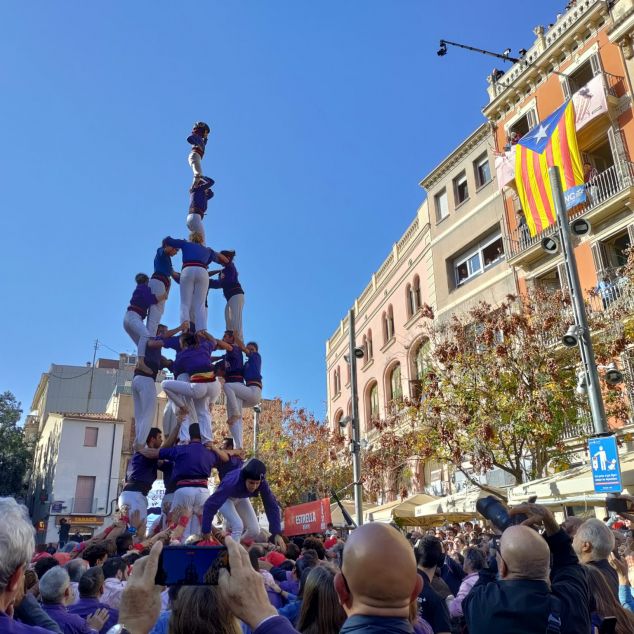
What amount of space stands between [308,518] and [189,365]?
4323 mm

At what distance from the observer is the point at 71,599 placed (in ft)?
16.0

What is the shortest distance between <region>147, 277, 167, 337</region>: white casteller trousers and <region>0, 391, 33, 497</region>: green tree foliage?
3282 cm

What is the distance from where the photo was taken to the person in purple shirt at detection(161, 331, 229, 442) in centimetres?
1210

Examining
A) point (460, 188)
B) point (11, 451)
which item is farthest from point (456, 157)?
point (11, 451)

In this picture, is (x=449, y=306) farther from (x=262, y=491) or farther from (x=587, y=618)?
(x=587, y=618)

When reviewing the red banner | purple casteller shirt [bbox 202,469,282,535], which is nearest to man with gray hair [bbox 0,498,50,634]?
purple casteller shirt [bbox 202,469,282,535]

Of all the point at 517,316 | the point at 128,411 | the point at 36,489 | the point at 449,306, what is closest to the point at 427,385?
the point at 517,316

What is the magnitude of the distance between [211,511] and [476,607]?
5.24 meters

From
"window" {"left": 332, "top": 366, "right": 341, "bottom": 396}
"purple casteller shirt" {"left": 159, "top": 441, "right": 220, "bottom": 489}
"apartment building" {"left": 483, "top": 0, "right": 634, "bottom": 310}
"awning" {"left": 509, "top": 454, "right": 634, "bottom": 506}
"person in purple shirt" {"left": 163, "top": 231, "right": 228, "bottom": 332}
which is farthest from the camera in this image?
"window" {"left": 332, "top": 366, "right": 341, "bottom": 396}

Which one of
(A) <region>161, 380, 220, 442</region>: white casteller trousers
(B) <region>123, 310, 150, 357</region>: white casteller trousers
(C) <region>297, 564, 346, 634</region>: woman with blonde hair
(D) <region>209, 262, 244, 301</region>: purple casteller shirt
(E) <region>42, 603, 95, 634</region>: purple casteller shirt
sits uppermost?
(D) <region>209, 262, 244, 301</region>: purple casteller shirt

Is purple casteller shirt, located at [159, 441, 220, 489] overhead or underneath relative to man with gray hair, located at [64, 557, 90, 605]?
overhead

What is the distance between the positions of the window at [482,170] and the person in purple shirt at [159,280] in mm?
16489

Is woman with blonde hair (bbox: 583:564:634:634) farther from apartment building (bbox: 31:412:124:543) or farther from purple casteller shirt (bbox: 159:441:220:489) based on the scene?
apartment building (bbox: 31:412:124:543)

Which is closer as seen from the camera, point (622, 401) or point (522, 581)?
point (522, 581)
